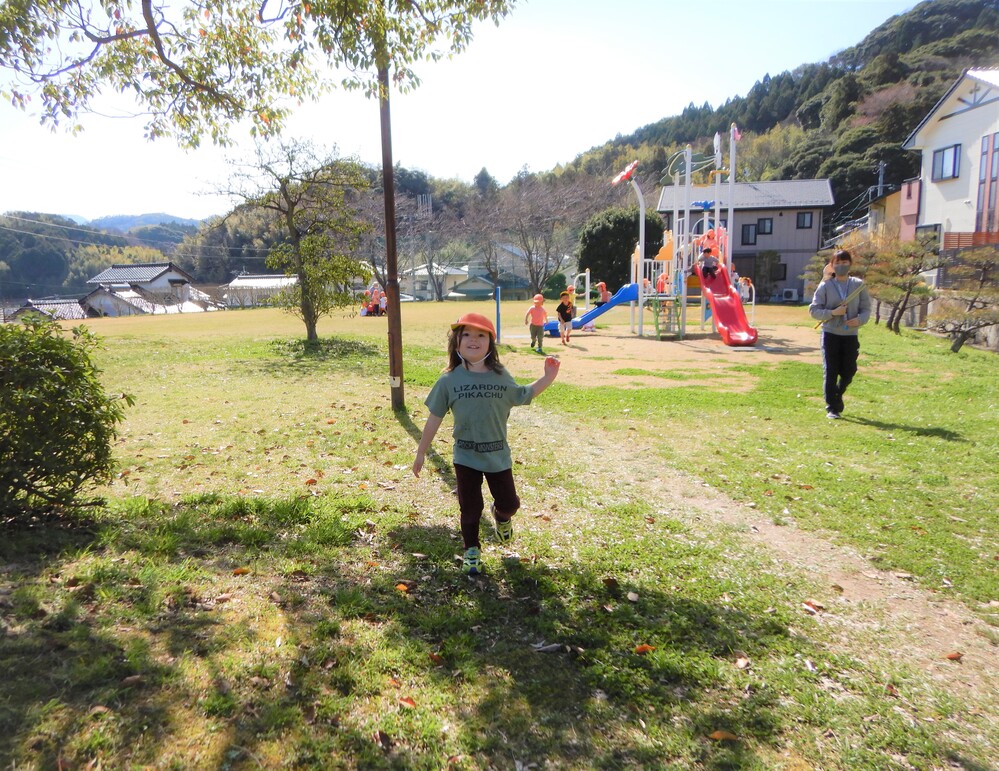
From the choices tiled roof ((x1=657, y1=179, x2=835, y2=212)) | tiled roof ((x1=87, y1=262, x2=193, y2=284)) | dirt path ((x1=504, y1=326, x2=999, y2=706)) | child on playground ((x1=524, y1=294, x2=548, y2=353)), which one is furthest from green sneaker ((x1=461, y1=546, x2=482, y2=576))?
tiled roof ((x1=87, y1=262, x2=193, y2=284))

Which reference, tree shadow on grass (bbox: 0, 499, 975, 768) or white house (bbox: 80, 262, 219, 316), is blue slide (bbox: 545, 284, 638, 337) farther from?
white house (bbox: 80, 262, 219, 316)

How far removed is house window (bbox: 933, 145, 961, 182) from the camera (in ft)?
83.8

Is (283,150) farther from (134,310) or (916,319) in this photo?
(134,310)

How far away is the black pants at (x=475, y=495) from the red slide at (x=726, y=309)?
14.8 m

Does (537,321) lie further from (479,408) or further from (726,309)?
(479,408)

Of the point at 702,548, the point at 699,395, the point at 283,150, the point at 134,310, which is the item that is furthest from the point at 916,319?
the point at 134,310

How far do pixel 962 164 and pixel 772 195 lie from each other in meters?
18.6

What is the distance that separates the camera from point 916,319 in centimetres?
2359

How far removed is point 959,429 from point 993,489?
7.61 ft

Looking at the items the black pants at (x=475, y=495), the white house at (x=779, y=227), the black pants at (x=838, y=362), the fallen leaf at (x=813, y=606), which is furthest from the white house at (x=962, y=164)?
the black pants at (x=475, y=495)

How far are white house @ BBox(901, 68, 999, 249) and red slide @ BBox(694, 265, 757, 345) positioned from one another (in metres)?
9.38

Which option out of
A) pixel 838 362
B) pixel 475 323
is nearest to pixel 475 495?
pixel 475 323

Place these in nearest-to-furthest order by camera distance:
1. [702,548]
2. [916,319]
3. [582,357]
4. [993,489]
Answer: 1. [702,548]
2. [993,489]
3. [582,357]
4. [916,319]

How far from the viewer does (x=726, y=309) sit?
728 inches
